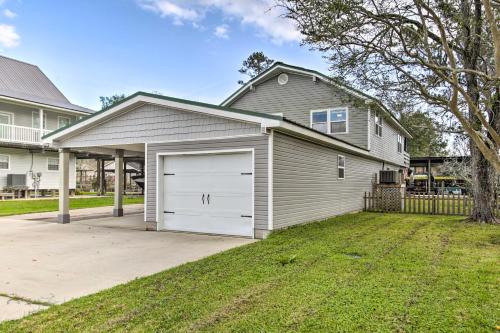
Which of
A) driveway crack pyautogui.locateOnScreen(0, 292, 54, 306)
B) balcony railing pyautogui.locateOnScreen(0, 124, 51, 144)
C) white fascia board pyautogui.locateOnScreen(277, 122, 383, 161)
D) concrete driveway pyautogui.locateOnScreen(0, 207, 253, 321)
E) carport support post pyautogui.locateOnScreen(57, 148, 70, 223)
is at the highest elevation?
balcony railing pyautogui.locateOnScreen(0, 124, 51, 144)

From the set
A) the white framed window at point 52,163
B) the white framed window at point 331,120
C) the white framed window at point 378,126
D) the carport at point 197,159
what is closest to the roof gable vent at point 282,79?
the white framed window at point 331,120

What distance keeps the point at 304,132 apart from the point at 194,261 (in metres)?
4.76

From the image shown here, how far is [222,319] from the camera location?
3.66 meters

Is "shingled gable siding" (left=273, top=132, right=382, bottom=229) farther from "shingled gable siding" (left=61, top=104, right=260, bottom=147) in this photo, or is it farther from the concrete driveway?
the concrete driveway

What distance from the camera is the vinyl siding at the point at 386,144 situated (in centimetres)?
1666

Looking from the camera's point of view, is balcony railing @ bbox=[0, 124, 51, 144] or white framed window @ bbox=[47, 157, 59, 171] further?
white framed window @ bbox=[47, 157, 59, 171]

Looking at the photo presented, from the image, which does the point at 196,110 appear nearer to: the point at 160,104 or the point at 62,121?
the point at 160,104

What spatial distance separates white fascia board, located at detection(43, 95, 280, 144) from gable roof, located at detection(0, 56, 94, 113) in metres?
13.5

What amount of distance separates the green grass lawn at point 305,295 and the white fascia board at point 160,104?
9.57 feet

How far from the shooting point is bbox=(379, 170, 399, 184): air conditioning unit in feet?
57.7

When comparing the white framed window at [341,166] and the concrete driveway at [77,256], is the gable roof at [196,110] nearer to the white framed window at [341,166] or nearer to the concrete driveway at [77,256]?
the white framed window at [341,166]

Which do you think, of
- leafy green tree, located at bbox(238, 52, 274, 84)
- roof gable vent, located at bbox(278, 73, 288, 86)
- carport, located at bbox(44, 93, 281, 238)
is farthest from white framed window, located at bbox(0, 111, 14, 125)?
leafy green tree, located at bbox(238, 52, 274, 84)

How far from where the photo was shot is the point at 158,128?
10094 mm

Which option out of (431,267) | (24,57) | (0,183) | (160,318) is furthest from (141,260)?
(24,57)
